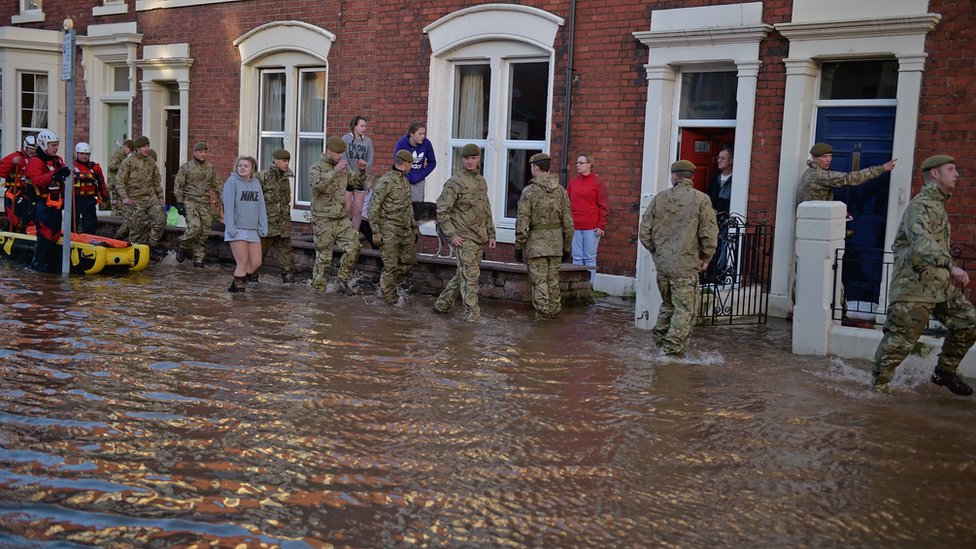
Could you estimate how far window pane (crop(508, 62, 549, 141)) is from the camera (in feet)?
49.3

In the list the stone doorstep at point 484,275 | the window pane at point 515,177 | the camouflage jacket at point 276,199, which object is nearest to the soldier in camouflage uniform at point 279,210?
the camouflage jacket at point 276,199

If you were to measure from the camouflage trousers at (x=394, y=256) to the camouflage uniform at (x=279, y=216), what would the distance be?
7.21 feet

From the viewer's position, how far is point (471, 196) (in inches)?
472

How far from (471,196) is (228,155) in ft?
29.5

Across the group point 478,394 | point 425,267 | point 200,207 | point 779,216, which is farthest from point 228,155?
point 478,394

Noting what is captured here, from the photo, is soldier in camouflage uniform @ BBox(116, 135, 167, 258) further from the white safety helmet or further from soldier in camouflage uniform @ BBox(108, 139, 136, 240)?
the white safety helmet

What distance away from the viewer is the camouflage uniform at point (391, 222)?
12883mm

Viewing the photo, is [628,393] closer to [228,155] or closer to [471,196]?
[471,196]

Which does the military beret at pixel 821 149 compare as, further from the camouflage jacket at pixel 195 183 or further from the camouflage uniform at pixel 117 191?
the camouflage uniform at pixel 117 191

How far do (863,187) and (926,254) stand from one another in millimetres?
4229

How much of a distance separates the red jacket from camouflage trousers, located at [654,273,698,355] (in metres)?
3.83

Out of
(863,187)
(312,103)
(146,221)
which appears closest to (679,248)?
(863,187)

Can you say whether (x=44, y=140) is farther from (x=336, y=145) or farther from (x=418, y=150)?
(x=418, y=150)

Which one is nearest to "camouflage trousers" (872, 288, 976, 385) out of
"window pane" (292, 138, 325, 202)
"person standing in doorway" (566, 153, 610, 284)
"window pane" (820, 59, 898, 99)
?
"window pane" (820, 59, 898, 99)
